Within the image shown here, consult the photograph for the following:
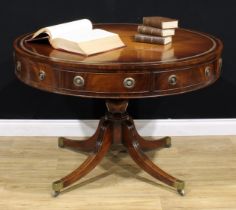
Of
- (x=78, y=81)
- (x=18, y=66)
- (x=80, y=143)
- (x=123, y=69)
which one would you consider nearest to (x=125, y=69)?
(x=123, y=69)

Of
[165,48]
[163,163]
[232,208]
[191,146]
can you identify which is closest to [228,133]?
[191,146]

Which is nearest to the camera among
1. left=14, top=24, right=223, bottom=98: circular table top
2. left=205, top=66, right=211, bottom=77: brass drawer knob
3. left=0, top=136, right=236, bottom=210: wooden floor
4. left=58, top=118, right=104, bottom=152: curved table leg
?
left=14, top=24, right=223, bottom=98: circular table top

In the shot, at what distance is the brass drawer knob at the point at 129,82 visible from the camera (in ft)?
5.43

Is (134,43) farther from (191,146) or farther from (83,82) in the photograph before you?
(191,146)

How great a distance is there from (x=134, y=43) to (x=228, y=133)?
108cm

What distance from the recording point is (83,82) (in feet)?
5.49

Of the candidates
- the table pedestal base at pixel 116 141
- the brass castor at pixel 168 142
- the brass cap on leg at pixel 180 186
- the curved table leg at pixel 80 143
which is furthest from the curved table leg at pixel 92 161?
the brass castor at pixel 168 142

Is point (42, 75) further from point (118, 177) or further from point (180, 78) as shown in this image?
point (118, 177)

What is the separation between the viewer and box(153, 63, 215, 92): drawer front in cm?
168

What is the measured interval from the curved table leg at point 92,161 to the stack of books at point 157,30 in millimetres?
490

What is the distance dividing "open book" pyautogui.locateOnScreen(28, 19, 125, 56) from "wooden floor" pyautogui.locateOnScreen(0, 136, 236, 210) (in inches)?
27.3

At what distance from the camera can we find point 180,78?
171 centimetres

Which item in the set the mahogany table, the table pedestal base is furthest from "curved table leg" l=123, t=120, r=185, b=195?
the mahogany table

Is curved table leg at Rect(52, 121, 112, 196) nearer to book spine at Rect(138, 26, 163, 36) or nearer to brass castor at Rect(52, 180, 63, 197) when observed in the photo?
brass castor at Rect(52, 180, 63, 197)
